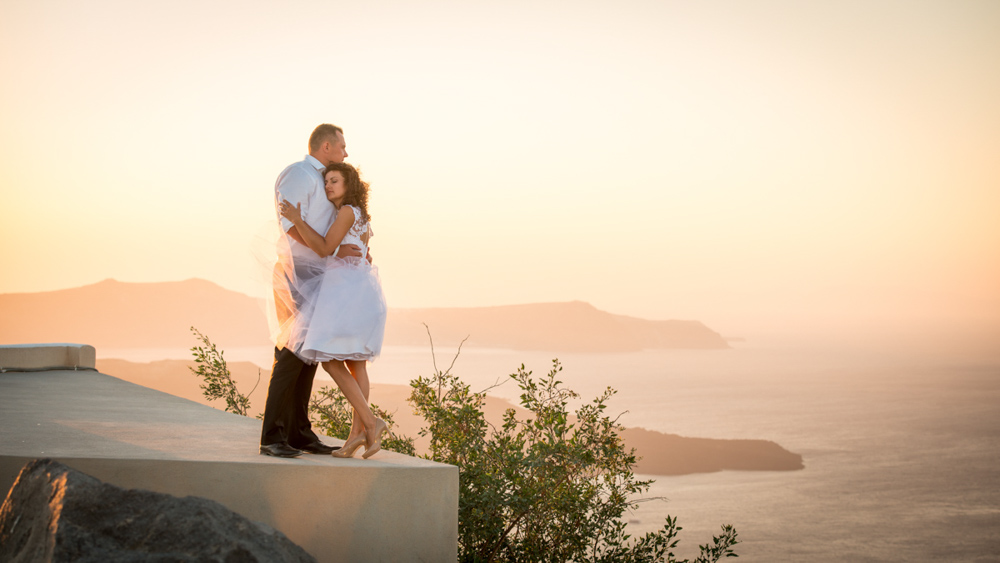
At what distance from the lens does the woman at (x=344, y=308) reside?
357cm

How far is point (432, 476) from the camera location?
337 cm

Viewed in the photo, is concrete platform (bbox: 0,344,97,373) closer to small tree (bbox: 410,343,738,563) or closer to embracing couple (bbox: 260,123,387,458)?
small tree (bbox: 410,343,738,563)

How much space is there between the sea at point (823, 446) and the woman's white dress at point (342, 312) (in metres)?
0.25

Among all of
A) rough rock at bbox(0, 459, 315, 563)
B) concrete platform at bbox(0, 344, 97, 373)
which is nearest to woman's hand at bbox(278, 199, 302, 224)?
rough rock at bbox(0, 459, 315, 563)

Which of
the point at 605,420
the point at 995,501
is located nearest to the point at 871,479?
the point at 995,501

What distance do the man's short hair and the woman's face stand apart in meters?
0.19

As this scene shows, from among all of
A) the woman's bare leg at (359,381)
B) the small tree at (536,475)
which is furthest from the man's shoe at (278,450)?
the small tree at (536,475)

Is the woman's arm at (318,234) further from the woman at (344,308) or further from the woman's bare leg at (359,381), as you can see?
the woman's bare leg at (359,381)

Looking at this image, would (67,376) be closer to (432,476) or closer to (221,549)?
(432,476)

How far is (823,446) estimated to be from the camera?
70.8 m

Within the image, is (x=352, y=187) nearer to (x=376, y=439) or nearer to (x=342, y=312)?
(x=342, y=312)

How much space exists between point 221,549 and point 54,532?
1.64 ft

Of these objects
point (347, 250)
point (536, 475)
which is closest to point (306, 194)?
point (347, 250)

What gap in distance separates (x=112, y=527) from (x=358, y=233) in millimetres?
1812
